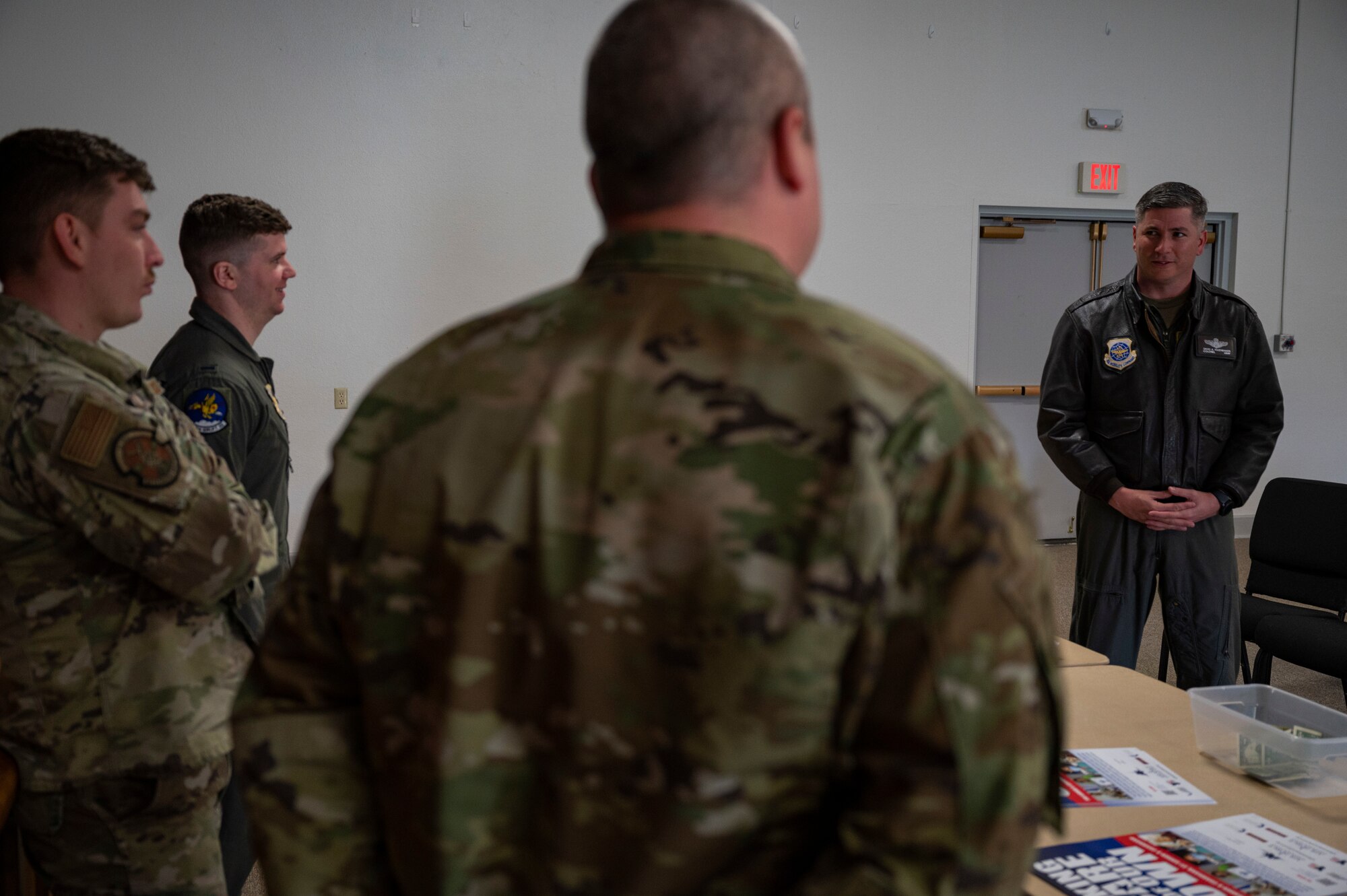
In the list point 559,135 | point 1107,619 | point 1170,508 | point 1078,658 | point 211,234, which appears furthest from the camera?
point 559,135

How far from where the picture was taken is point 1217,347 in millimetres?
2867

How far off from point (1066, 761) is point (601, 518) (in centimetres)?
117

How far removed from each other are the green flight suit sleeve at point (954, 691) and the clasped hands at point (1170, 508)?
94.1 inches

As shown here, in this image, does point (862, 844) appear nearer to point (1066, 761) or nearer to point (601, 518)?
point (601, 518)

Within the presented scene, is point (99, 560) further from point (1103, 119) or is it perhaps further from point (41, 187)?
point (1103, 119)

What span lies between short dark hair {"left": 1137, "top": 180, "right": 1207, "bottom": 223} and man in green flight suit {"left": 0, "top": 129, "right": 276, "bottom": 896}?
2623 mm

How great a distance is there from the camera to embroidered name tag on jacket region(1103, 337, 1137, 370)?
2912mm

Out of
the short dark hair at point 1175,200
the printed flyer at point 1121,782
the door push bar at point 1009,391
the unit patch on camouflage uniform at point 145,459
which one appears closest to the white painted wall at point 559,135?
the door push bar at point 1009,391

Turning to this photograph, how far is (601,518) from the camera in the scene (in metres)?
0.70

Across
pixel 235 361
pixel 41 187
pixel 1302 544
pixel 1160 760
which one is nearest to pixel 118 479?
pixel 41 187

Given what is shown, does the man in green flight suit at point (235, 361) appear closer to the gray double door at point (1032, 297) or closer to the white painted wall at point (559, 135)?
the white painted wall at point (559, 135)

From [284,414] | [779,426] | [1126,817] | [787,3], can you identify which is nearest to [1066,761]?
[1126,817]

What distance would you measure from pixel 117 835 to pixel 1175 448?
2.80 meters

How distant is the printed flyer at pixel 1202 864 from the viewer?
1176 mm
